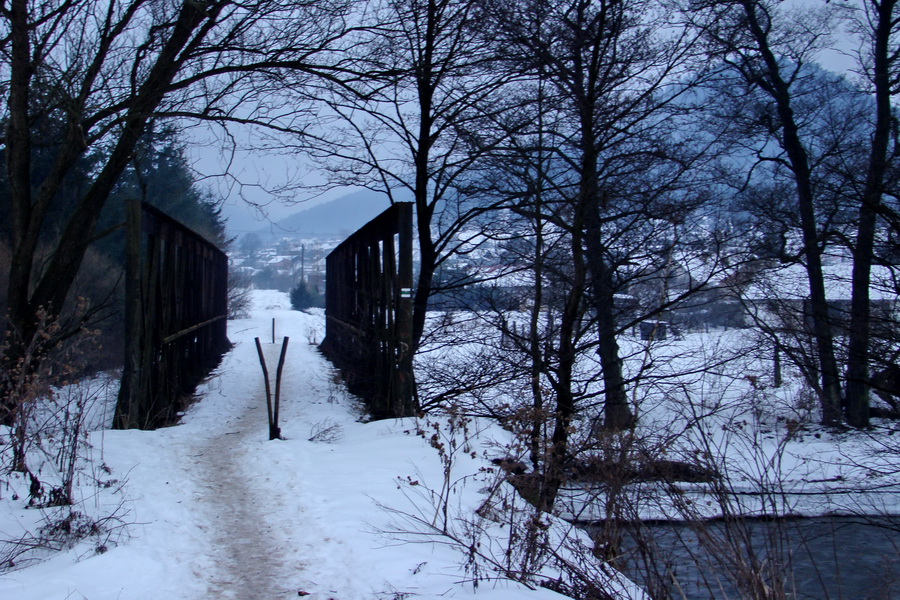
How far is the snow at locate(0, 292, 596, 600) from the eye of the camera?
4.54 metres

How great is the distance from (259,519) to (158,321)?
6118mm

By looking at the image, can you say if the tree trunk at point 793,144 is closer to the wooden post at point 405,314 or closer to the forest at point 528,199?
the forest at point 528,199

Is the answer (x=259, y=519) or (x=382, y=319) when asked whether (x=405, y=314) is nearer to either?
(x=382, y=319)

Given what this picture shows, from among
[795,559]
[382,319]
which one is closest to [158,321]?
[382,319]

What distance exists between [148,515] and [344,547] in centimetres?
179

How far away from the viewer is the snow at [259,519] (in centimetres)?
454

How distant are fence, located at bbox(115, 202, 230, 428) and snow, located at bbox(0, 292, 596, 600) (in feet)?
2.67

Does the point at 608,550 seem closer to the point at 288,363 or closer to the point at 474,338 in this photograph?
the point at 474,338

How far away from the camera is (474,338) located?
1211 cm

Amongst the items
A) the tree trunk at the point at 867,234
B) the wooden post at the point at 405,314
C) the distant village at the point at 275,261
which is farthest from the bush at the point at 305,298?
the wooden post at the point at 405,314

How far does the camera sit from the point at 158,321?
437 inches

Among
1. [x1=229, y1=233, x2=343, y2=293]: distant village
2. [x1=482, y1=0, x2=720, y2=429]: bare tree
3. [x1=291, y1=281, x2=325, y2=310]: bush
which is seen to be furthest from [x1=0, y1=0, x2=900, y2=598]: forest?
[x1=291, y1=281, x2=325, y2=310]: bush

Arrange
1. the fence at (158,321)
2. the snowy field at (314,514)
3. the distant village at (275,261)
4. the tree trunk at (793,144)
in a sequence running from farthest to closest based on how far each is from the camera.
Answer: the distant village at (275,261)
the tree trunk at (793,144)
the fence at (158,321)
the snowy field at (314,514)

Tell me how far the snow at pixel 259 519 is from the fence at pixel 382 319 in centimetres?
101
